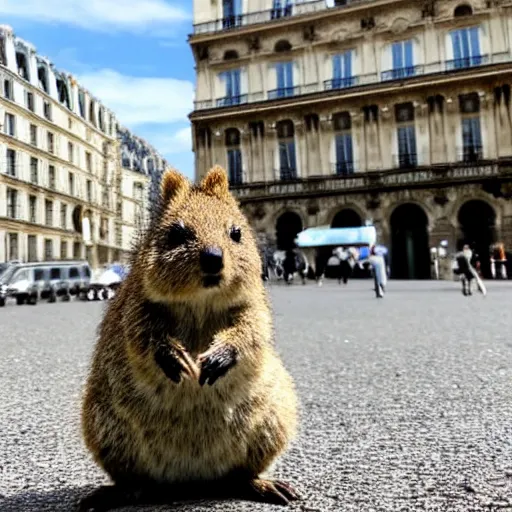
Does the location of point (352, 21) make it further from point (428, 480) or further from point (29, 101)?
point (428, 480)

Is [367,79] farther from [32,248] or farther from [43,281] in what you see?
[32,248]

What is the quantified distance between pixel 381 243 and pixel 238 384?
1120 inches

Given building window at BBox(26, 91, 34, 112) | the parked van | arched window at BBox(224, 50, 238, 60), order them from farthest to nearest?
→ 1. building window at BBox(26, 91, 34, 112)
2. arched window at BBox(224, 50, 238, 60)
3. the parked van

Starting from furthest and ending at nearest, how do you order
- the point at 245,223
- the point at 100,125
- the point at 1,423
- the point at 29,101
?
the point at 100,125 < the point at 29,101 < the point at 1,423 < the point at 245,223

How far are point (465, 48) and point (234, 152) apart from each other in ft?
43.8

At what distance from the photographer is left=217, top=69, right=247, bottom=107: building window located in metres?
32.3

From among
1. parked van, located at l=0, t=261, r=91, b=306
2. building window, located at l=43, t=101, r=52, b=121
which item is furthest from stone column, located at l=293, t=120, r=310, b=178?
building window, located at l=43, t=101, r=52, b=121

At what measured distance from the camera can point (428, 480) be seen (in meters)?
1.95

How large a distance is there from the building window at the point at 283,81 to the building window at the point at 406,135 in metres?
6.14

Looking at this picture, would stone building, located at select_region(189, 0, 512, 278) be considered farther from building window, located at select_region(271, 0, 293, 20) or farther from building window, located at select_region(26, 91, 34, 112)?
building window, located at select_region(26, 91, 34, 112)

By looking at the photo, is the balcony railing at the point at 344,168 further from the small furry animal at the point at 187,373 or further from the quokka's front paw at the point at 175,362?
the quokka's front paw at the point at 175,362

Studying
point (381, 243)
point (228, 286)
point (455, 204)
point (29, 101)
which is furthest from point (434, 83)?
point (228, 286)

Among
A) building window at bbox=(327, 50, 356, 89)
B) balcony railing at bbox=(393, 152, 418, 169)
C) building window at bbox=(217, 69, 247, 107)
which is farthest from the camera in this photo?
building window at bbox=(217, 69, 247, 107)

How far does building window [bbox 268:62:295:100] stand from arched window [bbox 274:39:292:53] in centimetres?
72
